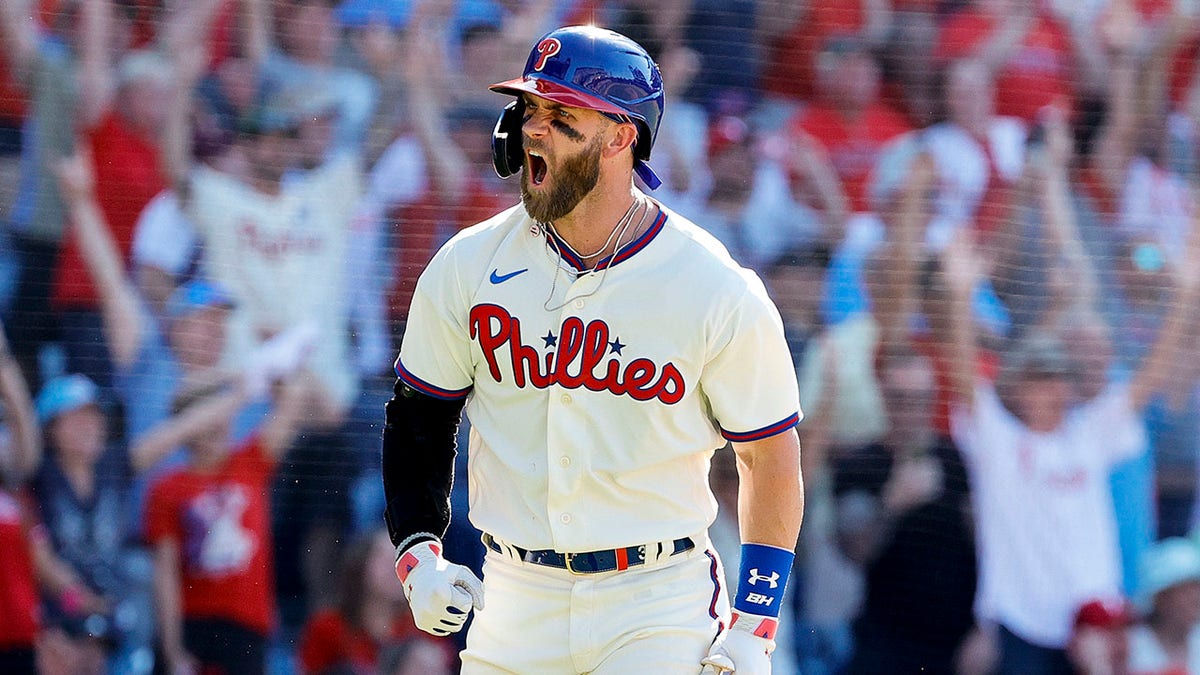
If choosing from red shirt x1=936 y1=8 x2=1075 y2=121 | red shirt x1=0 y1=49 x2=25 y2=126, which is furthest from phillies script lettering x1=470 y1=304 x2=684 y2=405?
red shirt x1=936 y1=8 x2=1075 y2=121

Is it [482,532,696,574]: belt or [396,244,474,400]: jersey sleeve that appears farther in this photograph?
[396,244,474,400]: jersey sleeve

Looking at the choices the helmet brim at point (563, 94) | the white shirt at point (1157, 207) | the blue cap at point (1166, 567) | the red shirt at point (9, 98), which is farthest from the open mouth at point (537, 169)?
the white shirt at point (1157, 207)

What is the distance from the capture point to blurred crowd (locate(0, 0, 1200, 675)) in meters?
5.35

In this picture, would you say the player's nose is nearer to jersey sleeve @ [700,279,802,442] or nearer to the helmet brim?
the helmet brim

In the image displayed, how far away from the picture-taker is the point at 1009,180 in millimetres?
6285

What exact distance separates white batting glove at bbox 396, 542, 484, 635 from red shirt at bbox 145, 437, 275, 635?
103 inches

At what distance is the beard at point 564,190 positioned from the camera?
2.88 metres

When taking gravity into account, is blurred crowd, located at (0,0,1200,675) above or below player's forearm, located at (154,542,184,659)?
above

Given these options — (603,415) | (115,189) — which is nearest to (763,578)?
(603,415)

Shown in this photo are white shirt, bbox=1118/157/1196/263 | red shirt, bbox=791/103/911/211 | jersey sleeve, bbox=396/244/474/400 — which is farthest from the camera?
white shirt, bbox=1118/157/1196/263

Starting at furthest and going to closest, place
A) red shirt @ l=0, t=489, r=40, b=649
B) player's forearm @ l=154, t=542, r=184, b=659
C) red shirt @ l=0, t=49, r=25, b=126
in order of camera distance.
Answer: red shirt @ l=0, t=49, r=25, b=126 → player's forearm @ l=154, t=542, r=184, b=659 → red shirt @ l=0, t=489, r=40, b=649

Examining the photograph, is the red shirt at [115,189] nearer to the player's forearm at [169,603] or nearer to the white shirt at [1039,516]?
the player's forearm at [169,603]

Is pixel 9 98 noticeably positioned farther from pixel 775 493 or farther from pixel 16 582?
pixel 775 493

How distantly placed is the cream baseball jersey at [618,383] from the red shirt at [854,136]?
333cm
